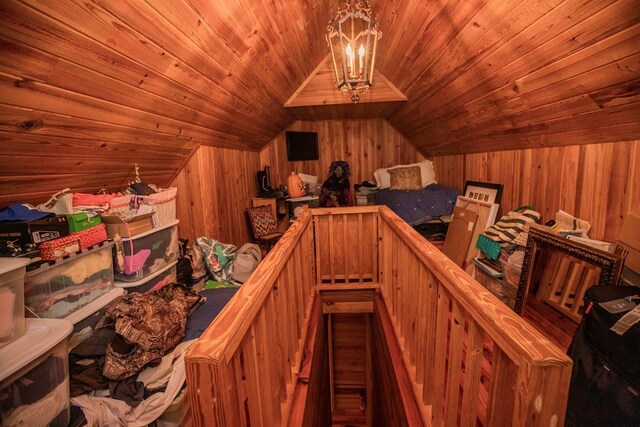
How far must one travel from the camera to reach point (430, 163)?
4348 mm

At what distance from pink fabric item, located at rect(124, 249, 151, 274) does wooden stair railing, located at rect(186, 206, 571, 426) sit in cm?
111

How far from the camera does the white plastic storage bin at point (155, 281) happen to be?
192cm

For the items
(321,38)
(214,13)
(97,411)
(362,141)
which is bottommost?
(97,411)

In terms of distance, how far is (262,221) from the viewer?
13.1 ft

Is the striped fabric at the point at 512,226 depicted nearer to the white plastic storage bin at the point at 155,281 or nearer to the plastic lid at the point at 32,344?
the white plastic storage bin at the point at 155,281

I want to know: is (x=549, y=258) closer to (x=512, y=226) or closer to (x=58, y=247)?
(x=512, y=226)

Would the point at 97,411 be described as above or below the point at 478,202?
below

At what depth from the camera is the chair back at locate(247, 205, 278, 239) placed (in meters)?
3.90

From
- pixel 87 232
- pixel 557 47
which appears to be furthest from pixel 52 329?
pixel 557 47

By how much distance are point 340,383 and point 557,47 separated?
3.81m

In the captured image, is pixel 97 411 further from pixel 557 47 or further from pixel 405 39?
pixel 405 39

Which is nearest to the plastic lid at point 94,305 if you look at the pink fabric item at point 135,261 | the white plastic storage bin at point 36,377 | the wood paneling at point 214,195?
the pink fabric item at point 135,261

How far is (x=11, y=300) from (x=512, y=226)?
10.4 ft

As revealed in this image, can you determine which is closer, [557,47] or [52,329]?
[52,329]
